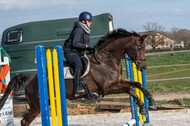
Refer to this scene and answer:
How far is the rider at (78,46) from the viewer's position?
540 cm

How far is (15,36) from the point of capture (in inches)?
436

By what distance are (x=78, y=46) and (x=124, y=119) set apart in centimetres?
323

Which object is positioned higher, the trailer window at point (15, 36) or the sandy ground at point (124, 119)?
the trailer window at point (15, 36)

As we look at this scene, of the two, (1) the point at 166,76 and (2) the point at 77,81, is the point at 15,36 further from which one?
(1) the point at 166,76

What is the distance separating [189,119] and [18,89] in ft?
13.8

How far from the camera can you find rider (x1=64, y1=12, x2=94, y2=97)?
5398 mm

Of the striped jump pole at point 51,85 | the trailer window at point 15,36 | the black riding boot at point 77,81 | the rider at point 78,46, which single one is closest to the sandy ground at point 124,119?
the black riding boot at point 77,81

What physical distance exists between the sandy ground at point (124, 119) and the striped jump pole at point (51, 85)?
11.5 feet

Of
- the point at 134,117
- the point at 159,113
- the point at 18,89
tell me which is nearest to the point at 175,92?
the point at 159,113

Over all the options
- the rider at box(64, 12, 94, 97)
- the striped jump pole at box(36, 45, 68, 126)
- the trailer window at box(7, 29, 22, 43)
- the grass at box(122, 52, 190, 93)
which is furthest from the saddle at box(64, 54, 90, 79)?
the grass at box(122, 52, 190, 93)

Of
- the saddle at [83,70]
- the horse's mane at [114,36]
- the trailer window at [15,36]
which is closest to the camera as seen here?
the saddle at [83,70]

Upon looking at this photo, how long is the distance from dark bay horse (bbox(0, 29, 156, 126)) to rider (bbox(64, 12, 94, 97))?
0.19 meters

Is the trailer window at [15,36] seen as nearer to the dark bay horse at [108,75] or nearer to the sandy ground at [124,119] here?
the sandy ground at [124,119]

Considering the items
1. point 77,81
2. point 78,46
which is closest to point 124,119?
point 77,81
